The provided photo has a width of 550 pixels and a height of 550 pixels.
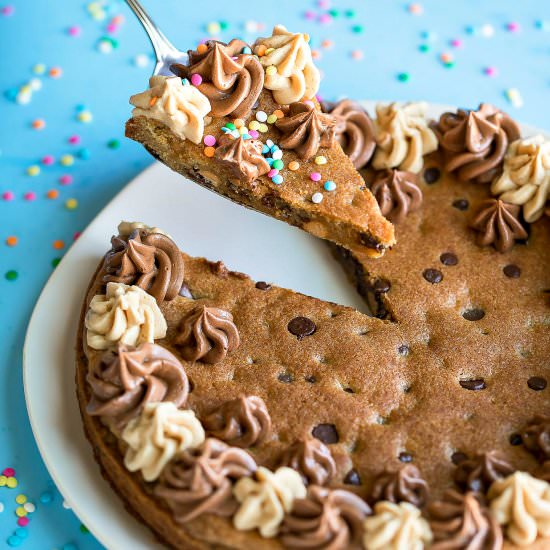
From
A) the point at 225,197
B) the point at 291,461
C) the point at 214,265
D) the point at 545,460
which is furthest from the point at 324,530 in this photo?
the point at 225,197

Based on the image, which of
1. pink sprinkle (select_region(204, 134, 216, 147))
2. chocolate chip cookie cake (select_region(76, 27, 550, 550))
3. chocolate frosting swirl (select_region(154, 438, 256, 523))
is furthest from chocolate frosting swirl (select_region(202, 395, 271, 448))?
pink sprinkle (select_region(204, 134, 216, 147))

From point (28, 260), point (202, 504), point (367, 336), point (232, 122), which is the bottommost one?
point (28, 260)

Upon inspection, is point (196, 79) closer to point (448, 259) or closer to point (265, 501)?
point (448, 259)

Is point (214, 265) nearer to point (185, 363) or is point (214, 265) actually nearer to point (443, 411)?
point (185, 363)

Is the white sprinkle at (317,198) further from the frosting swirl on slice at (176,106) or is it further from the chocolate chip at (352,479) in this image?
the chocolate chip at (352,479)

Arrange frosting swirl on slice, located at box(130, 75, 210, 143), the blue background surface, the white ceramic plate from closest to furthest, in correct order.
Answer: the white ceramic plate
frosting swirl on slice, located at box(130, 75, 210, 143)
the blue background surface

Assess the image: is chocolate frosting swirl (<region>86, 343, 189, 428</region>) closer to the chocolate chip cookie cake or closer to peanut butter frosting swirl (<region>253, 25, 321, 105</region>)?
the chocolate chip cookie cake

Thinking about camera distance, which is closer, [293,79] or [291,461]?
[291,461]
